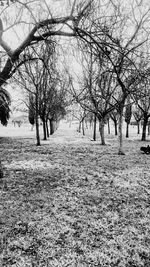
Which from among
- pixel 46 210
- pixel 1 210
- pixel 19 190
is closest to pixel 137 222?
pixel 46 210

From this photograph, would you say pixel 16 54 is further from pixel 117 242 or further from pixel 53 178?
pixel 117 242

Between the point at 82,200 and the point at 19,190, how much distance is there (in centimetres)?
211

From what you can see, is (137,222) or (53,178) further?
(53,178)

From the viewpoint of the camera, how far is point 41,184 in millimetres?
6793

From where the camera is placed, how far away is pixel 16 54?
19.6 ft

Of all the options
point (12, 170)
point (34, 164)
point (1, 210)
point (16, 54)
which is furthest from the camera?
point (34, 164)

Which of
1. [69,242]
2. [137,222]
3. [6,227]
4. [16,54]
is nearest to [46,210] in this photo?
[6,227]

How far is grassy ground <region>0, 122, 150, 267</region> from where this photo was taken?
10.8 ft

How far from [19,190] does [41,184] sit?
88 centimetres

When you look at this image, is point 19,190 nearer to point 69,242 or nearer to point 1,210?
point 1,210

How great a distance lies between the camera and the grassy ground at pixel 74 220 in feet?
10.8

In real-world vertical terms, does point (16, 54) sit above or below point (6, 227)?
above

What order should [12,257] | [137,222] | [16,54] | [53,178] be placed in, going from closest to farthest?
[12,257], [137,222], [16,54], [53,178]

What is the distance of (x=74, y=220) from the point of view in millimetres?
4453
